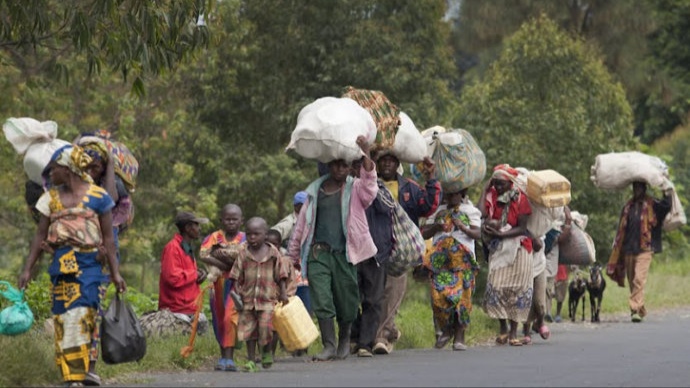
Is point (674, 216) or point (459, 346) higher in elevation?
point (674, 216)

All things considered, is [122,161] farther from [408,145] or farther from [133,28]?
[408,145]

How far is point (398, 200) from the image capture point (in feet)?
50.0

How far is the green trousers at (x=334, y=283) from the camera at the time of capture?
13.9 meters

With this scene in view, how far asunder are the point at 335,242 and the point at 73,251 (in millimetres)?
3563

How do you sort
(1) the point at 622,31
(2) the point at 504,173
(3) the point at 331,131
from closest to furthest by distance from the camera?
(3) the point at 331,131 → (2) the point at 504,173 → (1) the point at 622,31

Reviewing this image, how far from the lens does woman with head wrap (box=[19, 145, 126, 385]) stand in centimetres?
1089

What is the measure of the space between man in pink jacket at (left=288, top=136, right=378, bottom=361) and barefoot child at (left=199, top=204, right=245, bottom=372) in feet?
2.07

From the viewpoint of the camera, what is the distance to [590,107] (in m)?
29.9

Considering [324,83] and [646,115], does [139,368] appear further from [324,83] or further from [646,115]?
[646,115]

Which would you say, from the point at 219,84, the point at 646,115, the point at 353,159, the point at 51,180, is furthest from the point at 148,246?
the point at 646,115

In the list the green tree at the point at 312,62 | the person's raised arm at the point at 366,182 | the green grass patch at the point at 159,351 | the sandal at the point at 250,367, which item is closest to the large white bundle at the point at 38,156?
the green grass patch at the point at 159,351

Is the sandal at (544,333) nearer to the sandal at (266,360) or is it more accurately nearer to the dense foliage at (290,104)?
the sandal at (266,360)

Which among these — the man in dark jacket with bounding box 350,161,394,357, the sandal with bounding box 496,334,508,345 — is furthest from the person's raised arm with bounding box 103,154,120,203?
the sandal with bounding box 496,334,508,345

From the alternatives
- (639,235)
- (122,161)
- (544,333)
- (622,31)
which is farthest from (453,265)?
(622,31)
